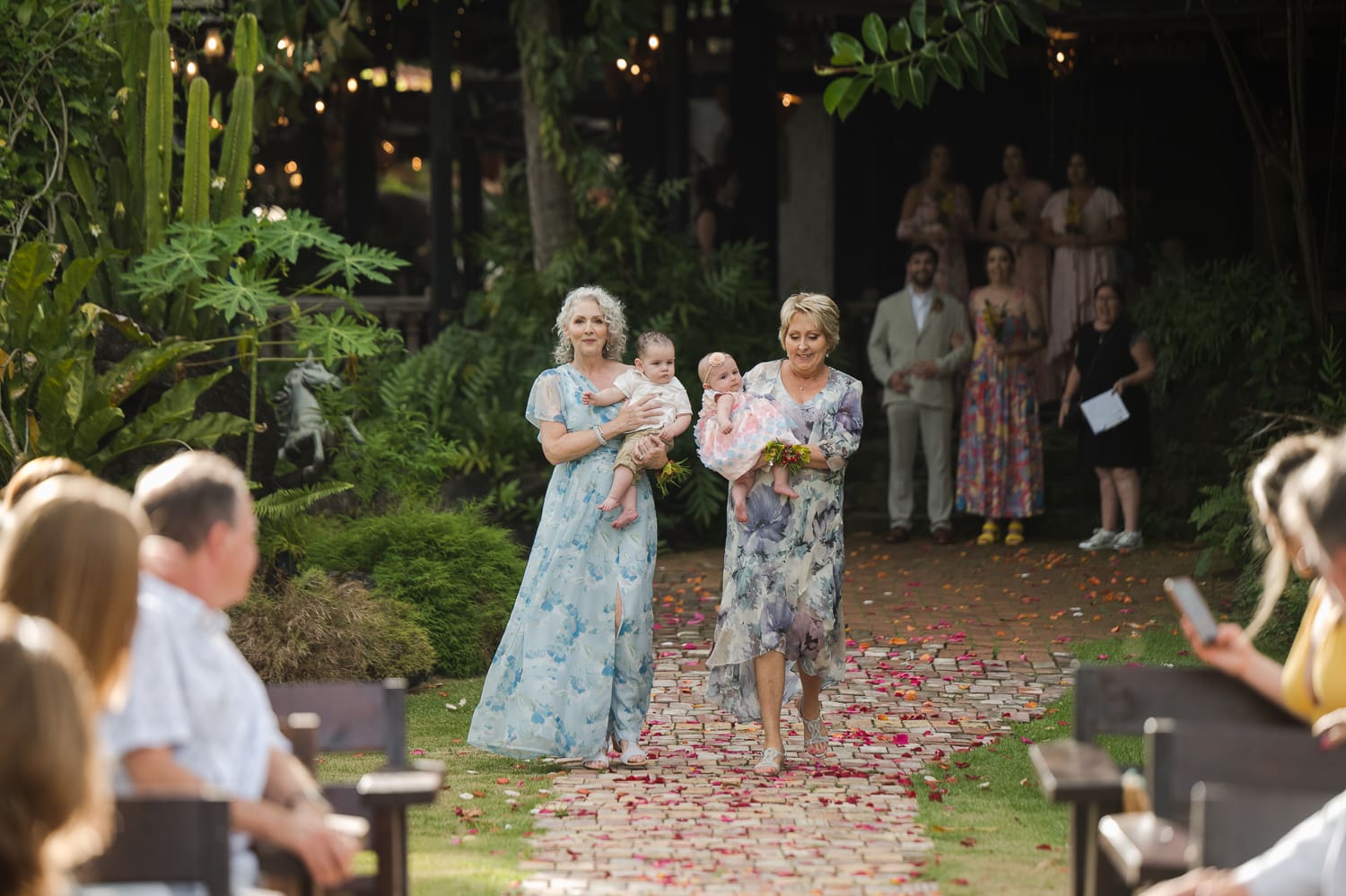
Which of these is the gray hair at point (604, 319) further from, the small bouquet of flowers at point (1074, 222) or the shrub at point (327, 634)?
the small bouquet of flowers at point (1074, 222)

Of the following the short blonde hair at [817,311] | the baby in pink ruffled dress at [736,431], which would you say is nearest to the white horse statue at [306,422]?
the baby in pink ruffled dress at [736,431]

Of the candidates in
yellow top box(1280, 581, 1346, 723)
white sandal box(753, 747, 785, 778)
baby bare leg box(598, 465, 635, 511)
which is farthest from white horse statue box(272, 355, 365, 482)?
yellow top box(1280, 581, 1346, 723)

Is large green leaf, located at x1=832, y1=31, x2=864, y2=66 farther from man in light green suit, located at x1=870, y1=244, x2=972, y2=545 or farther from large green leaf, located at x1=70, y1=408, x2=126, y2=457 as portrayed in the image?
man in light green suit, located at x1=870, y1=244, x2=972, y2=545

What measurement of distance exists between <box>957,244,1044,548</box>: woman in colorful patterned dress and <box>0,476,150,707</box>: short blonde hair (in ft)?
36.0

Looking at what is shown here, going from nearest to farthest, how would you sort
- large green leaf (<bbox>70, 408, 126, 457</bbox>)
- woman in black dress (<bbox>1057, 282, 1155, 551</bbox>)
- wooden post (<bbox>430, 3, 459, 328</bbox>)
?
1. large green leaf (<bbox>70, 408, 126, 457</bbox>)
2. woman in black dress (<bbox>1057, 282, 1155, 551</bbox>)
3. wooden post (<bbox>430, 3, 459, 328</bbox>)

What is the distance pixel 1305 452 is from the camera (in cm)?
443

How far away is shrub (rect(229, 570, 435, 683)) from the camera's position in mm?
8789

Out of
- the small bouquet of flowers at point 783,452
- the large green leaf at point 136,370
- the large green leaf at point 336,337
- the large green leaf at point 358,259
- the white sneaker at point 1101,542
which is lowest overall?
the white sneaker at point 1101,542

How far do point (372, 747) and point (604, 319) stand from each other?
3556 millimetres

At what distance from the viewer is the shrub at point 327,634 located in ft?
28.8

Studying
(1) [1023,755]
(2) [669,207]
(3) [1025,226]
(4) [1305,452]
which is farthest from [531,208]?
(4) [1305,452]

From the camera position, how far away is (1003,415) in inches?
543

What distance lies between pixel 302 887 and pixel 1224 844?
6.30ft

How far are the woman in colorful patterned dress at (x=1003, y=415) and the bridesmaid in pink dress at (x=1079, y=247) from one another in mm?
1120
